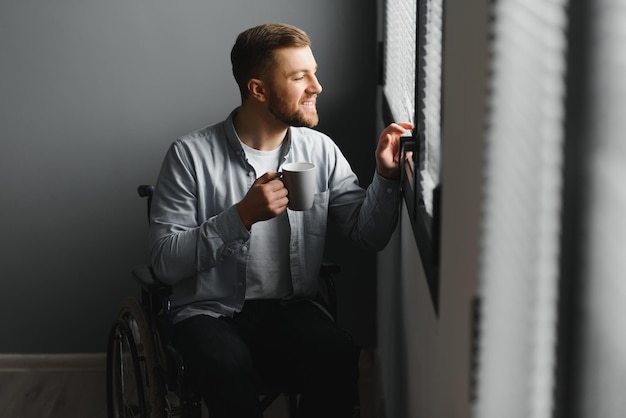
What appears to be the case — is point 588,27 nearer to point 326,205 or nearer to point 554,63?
point 554,63

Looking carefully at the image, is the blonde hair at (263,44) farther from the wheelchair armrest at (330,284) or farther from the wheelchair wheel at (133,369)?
the wheelchair wheel at (133,369)

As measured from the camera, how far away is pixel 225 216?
1885 millimetres

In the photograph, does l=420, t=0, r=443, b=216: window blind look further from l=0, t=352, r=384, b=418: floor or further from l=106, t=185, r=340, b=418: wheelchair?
l=0, t=352, r=384, b=418: floor

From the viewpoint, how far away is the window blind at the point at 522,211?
22.1 inches

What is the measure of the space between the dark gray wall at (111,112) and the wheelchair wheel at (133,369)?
1.80ft

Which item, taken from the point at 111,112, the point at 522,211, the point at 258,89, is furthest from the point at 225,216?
the point at 522,211

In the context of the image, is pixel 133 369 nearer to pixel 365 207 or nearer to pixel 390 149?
pixel 365 207

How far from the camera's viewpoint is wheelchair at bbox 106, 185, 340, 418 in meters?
1.87

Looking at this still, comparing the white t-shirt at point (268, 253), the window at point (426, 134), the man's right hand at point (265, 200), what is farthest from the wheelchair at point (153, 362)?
the window at point (426, 134)

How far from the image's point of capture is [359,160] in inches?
112

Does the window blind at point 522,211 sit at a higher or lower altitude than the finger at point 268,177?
higher

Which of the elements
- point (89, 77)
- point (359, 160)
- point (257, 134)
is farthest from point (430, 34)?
point (89, 77)

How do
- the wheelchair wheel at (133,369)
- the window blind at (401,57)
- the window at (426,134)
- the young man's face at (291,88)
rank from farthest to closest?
the young man's face at (291,88) < the wheelchair wheel at (133,369) < the window blind at (401,57) < the window at (426,134)

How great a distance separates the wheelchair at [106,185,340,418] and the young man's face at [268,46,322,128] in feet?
1.30
